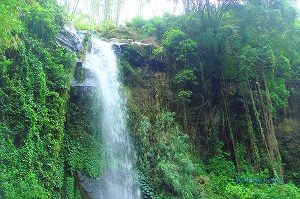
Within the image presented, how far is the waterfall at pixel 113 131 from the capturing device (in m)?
9.09

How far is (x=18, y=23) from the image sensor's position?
760cm

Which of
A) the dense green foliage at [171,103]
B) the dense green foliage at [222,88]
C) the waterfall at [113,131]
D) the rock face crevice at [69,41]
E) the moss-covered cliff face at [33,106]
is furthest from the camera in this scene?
the dense green foliage at [222,88]

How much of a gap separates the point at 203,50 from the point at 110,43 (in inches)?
128

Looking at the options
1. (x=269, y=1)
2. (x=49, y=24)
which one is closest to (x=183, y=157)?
(x=49, y=24)

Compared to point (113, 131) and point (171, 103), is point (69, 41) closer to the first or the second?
point (113, 131)

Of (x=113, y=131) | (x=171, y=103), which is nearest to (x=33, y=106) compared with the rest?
(x=113, y=131)

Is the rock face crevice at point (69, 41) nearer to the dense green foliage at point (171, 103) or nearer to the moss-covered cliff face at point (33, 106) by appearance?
the dense green foliage at point (171, 103)

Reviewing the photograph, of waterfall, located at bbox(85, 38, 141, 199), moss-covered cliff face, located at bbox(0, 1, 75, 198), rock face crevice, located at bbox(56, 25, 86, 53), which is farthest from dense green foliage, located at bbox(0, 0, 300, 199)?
rock face crevice, located at bbox(56, 25, 86, 53)

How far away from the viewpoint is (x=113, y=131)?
1012cm

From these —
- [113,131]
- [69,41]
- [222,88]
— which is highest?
[69,41]

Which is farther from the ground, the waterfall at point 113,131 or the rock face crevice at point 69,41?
the rock face crevice at point 69,41

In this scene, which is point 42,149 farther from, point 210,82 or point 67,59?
point 210,82

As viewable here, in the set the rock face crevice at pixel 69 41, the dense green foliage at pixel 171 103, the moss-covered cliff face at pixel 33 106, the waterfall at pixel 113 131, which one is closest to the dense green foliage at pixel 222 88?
the dense green foliage at pixel 171 103

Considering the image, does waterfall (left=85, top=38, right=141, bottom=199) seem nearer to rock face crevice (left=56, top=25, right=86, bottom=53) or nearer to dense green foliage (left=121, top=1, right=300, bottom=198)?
dense green foliage (left=121, top=1, right=300, bottom=198)
